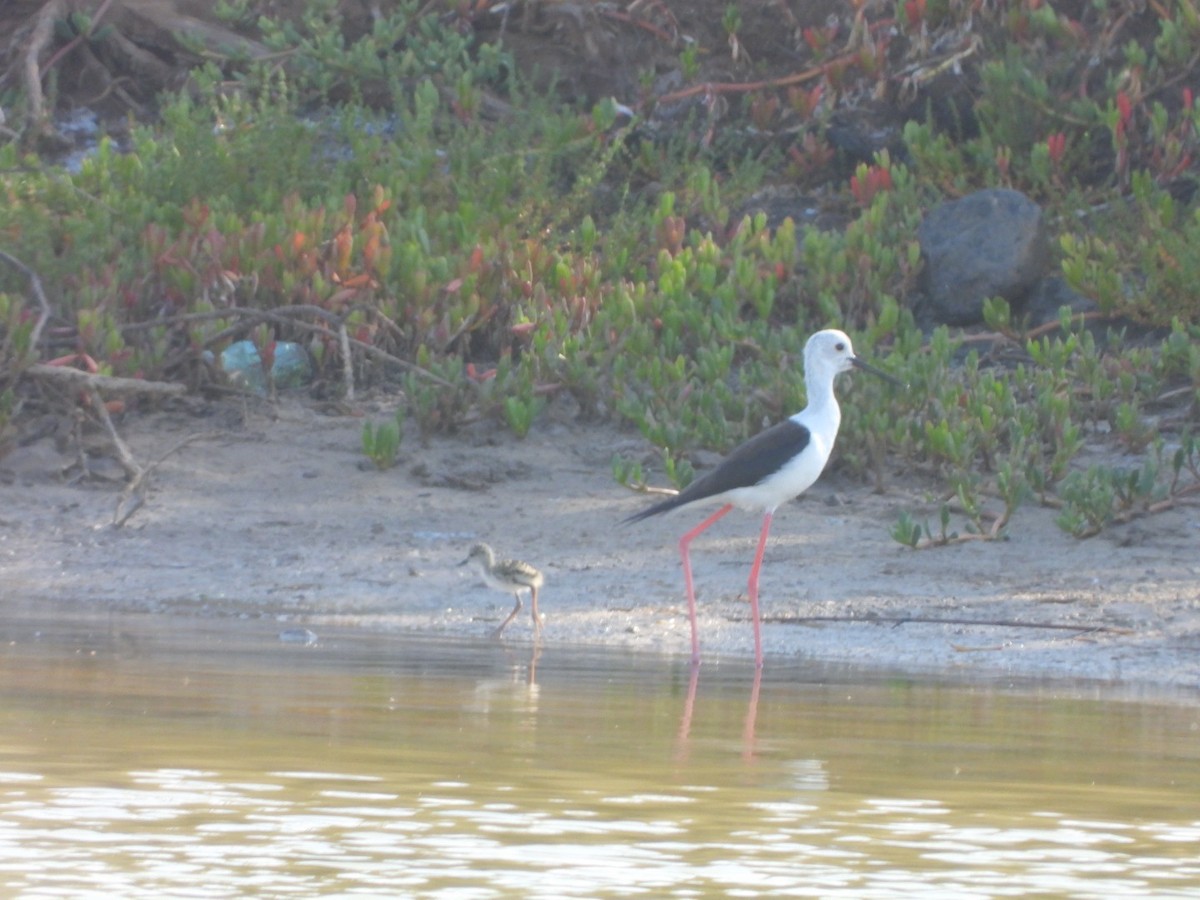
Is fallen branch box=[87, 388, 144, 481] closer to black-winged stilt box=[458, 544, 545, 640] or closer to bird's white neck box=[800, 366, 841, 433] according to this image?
black-winged stilt box=[458, 544, 545, 640]

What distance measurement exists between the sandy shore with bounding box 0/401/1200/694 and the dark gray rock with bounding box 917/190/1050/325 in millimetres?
1915

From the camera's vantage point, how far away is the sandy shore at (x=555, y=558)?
7633 mm

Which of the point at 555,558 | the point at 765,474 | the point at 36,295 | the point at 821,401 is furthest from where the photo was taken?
the point at 36,295

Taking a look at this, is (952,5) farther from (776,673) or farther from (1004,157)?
(776,673)

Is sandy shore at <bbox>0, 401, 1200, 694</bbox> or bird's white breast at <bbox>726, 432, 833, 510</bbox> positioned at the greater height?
bird's white breast at <bbox>726, 432, 833, 510</bbox>

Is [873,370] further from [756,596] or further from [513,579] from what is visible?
[513,579]

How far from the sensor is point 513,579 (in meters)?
7.86

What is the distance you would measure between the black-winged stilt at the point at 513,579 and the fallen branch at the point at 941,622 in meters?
0.90


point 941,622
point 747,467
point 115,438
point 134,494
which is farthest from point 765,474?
point 115,438

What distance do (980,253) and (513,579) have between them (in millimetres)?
4296

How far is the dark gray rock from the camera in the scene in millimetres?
11078

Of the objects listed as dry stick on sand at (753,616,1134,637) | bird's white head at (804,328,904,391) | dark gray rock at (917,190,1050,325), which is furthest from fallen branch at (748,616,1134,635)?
dark gray rock at (917,190,1050,325)

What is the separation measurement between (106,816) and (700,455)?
5716mm

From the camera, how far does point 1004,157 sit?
11.8 meters
